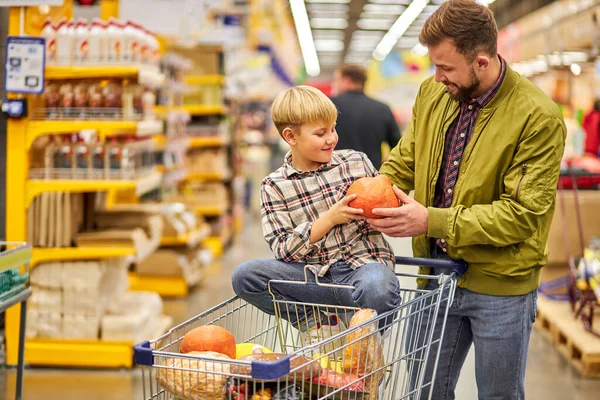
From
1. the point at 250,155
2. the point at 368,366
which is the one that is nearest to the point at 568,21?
the point at 368,366

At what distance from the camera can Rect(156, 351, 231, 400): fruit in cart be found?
1.95 m

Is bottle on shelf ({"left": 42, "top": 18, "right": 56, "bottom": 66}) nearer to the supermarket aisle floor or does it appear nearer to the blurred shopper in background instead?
the supermarket aisle floor

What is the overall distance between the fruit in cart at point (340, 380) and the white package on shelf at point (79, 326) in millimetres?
3617

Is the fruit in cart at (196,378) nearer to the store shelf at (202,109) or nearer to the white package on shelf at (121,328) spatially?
the white package on shelf at (121,328)

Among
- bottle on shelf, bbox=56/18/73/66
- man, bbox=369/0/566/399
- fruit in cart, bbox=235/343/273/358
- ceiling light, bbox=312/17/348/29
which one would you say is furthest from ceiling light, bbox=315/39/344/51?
fruit in cart, bbox=235/343/273/358

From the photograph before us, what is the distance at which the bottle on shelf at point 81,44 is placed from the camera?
521 cm

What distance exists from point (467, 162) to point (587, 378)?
3.18m

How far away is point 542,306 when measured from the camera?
609 cm

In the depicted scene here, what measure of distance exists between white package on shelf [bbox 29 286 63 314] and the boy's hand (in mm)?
3554

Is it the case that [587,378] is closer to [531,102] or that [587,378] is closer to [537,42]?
[531,102]

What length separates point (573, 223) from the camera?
614 centimetres

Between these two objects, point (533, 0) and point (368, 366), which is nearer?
point (368, 366)

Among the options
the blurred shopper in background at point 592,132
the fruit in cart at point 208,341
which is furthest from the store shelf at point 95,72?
the blurred shopper in background at point 592,132

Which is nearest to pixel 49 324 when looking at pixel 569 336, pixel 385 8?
pixel 569 336
